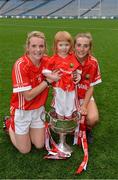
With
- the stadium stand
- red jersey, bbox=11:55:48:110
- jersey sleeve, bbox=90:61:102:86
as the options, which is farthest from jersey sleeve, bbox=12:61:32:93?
the stadium stand

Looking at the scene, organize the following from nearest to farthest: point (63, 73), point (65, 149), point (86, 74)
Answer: point (63, 73) → point (65, 149) → point (86, 74)

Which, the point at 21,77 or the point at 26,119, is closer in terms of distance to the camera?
the point at 21,77

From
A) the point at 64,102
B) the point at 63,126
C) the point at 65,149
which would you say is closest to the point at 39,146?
the point at 65,149

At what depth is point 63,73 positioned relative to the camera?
3400mm

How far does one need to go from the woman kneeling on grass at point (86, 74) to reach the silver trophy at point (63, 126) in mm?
222

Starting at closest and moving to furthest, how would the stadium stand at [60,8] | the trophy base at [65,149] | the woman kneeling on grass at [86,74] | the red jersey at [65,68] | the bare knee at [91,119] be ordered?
the red jersey at [65,68] < the trophy base at [65,149] < the woman kneeling on grass at [86,74] < the bare knee at [91,119] < the stadium stand at [60,8]

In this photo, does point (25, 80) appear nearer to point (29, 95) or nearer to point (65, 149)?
point (29, 95)

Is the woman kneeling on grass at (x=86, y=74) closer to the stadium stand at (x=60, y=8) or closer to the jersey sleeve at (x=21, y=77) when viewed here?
the jersey sleeve at (x=21, y=77)

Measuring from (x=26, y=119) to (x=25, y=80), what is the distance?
0.44 m

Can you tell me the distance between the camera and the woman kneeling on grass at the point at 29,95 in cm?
344

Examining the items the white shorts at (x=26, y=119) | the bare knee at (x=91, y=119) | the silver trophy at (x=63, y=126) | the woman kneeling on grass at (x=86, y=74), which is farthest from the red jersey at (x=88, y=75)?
the white shorts at (x=26, y=119)

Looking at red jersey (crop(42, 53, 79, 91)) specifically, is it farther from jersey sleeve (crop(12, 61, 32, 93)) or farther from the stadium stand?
the stadium stand

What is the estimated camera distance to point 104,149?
3.72 metres

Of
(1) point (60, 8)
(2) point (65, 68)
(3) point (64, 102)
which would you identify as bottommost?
(3) point (64, 102)
